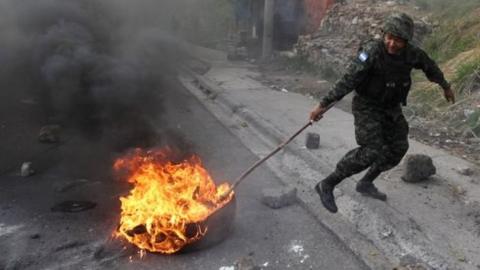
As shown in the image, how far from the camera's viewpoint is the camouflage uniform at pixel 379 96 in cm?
412

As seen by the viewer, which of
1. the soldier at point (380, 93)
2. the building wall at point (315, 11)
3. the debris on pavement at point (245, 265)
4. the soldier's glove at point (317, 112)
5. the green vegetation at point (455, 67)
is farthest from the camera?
the building wall at point (315, 11)

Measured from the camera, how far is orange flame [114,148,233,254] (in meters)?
4.02

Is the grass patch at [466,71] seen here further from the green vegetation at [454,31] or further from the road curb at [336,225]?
the road curb at [336,225]

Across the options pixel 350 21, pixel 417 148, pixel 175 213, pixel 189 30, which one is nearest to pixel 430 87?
pixel 417 148

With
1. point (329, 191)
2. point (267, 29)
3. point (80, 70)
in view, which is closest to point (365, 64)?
point (329, 191)

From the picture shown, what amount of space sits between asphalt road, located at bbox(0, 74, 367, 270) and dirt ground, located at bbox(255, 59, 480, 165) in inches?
95.6

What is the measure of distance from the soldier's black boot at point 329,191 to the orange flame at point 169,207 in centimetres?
95

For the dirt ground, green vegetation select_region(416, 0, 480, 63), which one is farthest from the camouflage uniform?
green vegetation select_region(416, 0, 480, 63)

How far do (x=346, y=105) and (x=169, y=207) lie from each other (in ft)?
18.2

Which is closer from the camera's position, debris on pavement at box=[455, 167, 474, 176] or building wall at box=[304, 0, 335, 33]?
debris on pavement at box=[455, 167, 474, 176]

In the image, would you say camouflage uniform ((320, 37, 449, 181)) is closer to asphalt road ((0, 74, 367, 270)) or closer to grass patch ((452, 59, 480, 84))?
asphalt road ((0, 74, 367, 270))

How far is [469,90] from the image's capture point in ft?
24.8

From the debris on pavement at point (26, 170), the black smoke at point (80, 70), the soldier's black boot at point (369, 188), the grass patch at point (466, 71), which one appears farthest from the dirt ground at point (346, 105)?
the debris on pavement at point (26, 170)

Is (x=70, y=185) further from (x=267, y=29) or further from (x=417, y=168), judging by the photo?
(x=267, y=29)
